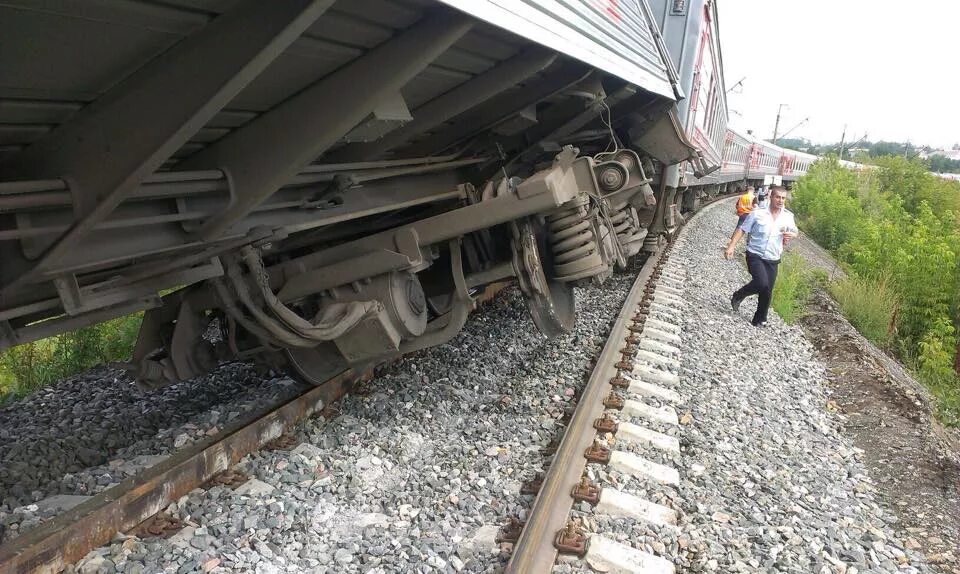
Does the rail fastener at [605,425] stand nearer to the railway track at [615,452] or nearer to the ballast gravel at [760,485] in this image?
the railway track at [615,452]

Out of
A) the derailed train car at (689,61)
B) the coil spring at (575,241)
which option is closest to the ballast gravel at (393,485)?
the coil spring at (575,241)

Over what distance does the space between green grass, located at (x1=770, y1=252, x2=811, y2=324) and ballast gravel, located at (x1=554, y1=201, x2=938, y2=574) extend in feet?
6.93

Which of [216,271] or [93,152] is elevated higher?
[93,152]

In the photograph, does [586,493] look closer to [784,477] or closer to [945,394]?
[784,477]

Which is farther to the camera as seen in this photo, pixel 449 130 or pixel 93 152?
pixel 449 130

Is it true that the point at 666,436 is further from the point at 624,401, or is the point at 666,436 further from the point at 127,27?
the point at 127,27

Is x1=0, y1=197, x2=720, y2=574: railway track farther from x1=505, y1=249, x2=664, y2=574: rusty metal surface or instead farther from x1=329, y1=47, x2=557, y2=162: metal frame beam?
x1=329, y1=47, x2=557, y2=162: metal frame beam

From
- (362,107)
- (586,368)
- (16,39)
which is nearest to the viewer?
(16,39)

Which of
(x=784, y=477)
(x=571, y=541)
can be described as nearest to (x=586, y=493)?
(x=571, y=541)

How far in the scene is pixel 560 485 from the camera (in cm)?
271

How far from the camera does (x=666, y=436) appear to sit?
3.37 m

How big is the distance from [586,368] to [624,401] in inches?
26.9

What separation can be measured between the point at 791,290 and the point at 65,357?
25.5 ft

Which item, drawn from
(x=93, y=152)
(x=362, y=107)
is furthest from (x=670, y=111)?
(x=93, y=152)
